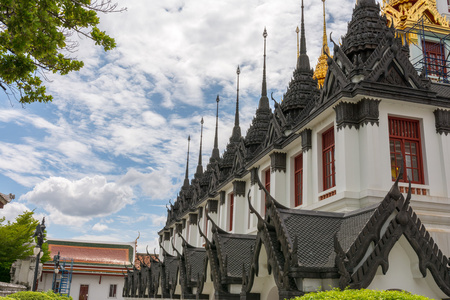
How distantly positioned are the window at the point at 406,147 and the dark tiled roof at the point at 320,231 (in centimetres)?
343

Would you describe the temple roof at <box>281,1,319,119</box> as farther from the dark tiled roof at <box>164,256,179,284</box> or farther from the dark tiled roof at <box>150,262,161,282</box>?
the dark tiled roof at <box>150,262,161,282</box>

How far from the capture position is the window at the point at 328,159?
48.0ft

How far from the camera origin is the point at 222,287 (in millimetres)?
12977

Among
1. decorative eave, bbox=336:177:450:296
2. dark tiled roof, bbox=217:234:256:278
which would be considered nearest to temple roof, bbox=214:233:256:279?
dark tiled roof, bbox=217:234:256:278

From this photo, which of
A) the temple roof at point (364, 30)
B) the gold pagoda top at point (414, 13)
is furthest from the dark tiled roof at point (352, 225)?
the gold pagoda top at point (414, 13)

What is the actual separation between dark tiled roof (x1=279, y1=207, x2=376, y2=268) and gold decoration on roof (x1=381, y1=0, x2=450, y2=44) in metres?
18.9

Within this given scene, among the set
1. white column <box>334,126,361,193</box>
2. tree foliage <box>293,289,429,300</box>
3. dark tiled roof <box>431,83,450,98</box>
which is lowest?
tree foliage <box>293,289,429,300</box>

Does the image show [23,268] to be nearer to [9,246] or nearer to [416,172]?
[9,246]

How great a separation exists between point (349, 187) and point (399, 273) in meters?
4.46

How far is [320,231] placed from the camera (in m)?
10.6

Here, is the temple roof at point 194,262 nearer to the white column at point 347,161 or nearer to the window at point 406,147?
the white column at point 347,161

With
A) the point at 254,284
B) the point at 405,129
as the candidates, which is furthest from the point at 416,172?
the point at 254,284

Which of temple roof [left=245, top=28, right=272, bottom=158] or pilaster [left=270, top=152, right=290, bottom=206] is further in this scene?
temple roof [left=245, top=28, right=272, bottom=158]

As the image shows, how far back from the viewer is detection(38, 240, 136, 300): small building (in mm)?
47781
